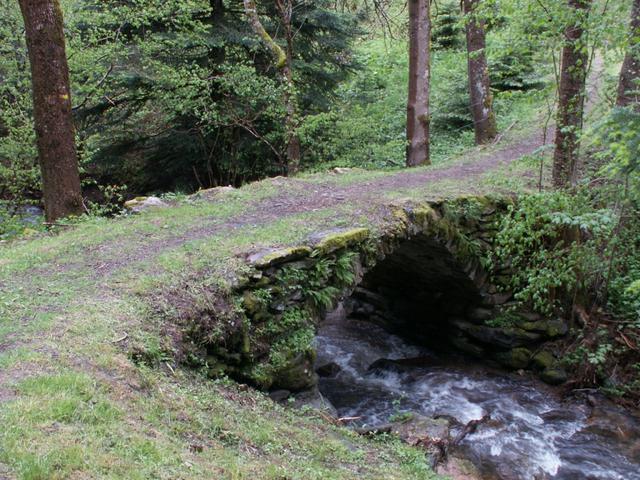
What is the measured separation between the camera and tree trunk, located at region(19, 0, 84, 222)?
284 inches

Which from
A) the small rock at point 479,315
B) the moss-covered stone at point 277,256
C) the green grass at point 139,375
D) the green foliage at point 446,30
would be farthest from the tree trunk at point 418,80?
the moss-covered stone at point 277,256

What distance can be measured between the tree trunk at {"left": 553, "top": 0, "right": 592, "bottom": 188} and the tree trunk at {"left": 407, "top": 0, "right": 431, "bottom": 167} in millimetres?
Result: 4168

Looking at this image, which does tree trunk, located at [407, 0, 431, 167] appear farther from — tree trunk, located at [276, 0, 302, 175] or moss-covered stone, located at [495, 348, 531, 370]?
moss-covered stone, located at [495, 348, 531, 370]

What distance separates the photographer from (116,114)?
1311 cm

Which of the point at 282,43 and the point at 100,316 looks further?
the point at 282,43

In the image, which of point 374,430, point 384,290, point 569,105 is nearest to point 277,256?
point 374,430

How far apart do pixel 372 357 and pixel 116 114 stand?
27.2 ft

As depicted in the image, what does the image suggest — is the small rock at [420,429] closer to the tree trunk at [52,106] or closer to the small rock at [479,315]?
the small rock at [479,315]

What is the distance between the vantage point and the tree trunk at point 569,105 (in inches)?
307

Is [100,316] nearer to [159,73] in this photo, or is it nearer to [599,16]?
[599,16]

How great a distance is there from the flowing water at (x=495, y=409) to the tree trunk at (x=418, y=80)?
4.58 m

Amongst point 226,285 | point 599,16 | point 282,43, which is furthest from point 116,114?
point 599,16

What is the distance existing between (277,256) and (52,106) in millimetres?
4066

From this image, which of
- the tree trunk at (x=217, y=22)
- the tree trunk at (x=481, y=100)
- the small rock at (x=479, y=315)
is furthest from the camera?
the tree trunk at (x=481, y=100)
